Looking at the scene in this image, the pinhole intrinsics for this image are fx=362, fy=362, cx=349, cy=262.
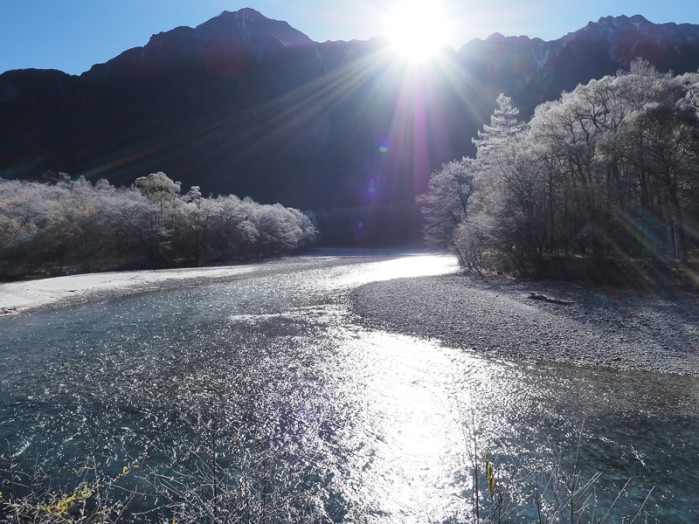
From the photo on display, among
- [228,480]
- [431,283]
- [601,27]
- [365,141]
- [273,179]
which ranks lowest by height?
[431,283]

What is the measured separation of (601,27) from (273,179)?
134349mm

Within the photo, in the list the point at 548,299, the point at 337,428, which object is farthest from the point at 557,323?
the point at 337,428

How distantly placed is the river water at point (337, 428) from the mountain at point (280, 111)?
379 feet

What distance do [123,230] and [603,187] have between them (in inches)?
2012

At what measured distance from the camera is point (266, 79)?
195625 mm

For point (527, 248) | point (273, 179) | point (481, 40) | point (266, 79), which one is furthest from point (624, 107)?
point (266, 79)

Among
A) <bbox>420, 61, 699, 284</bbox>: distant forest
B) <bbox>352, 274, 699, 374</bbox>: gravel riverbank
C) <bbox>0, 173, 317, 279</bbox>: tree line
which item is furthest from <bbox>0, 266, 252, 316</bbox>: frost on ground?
<bbox>420, 61, 699, 284</bbox>: distant forest

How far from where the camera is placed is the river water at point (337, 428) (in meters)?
5.59

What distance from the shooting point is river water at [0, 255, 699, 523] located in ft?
18.3

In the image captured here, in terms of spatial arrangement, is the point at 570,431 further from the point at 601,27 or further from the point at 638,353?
the point at 601,27

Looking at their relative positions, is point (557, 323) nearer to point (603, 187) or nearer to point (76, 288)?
point (603, 187)

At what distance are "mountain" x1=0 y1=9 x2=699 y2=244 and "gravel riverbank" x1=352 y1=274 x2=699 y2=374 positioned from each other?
107m

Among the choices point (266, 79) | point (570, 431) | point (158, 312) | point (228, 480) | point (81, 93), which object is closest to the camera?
point (228, 480)

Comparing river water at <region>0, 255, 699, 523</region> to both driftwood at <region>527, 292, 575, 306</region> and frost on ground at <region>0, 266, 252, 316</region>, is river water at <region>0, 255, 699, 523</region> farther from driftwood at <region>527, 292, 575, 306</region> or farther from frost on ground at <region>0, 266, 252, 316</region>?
frost on ground at <region>0, 266, 252, 316</region>
